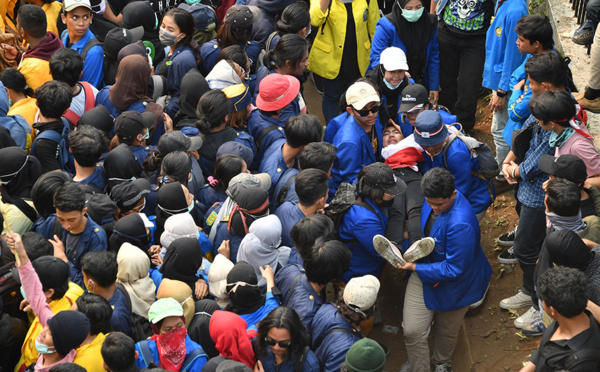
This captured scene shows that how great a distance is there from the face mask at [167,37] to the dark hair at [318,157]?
2417 millimetres

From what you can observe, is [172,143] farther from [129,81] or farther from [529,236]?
[529,236]

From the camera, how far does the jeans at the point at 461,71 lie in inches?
314

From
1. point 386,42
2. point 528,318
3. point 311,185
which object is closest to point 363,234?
point 311,185

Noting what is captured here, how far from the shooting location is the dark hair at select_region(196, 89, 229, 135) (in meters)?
6.34

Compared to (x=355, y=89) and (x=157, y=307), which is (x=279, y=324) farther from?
(x=355, y=89)

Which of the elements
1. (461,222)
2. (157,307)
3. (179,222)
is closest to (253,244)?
(179,222)

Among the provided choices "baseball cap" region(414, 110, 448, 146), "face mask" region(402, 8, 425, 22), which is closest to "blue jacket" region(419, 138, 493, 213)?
"baseball cap" region(414, 110, 448, 146)

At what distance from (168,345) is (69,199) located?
4.74 ft

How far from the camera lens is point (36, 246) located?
15.9 ft

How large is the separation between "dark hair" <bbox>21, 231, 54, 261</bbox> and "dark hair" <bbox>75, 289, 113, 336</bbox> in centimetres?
62

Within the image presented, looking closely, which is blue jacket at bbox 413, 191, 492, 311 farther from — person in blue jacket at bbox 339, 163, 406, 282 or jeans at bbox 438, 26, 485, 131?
jeans at bbox 438, 26, 485, 131

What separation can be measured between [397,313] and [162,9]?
479 centimetres

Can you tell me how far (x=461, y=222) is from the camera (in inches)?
205

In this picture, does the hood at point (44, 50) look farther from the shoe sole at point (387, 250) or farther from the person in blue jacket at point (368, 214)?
the shoe sole at point (387, 250)
